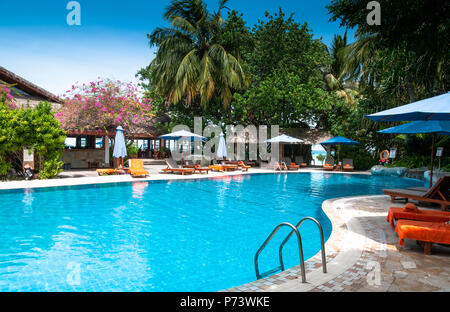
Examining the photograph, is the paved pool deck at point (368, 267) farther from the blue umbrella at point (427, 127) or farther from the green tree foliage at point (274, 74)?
the green tree foliage at point (274, 74)

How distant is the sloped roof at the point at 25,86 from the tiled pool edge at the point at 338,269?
60.4 feet

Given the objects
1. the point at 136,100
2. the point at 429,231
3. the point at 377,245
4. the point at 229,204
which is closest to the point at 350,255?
the point at 377,245

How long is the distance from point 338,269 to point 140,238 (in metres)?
3.85

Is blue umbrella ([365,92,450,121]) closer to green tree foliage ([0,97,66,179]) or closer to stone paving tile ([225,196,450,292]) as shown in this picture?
stone paving tile ([225,196,450,292])

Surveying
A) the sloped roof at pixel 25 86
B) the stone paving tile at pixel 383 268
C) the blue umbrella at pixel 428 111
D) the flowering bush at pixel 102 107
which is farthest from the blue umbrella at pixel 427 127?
the sloped roof at pixel 25 86

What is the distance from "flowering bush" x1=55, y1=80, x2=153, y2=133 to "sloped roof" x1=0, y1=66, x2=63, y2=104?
3252 millimetres

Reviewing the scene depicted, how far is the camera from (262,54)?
2170 cm

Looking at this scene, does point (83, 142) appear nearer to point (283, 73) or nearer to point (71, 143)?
point (71, 143)

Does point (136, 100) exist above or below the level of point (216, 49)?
below

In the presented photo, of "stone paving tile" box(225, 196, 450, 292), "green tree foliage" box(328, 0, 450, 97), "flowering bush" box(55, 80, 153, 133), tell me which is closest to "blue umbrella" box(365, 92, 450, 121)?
"stone paving tile" box(225, 196, 450, 292)

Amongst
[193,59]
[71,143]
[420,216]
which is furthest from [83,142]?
[420,216]

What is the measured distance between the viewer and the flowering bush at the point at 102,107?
15.4 meters
